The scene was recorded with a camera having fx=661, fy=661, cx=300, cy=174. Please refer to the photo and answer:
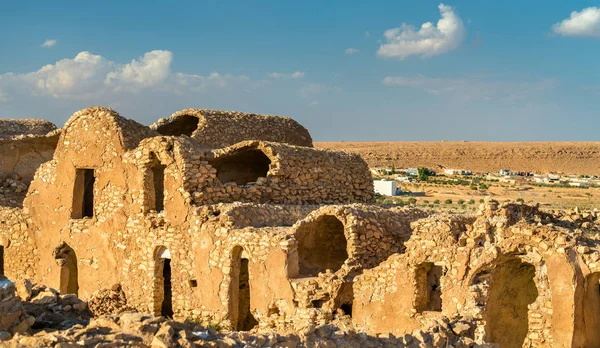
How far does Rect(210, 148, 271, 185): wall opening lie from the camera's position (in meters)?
18.1

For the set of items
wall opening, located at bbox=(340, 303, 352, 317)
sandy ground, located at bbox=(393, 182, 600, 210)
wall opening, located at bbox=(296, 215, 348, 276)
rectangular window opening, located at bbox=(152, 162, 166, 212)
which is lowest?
wall opening, located at bbox=(340, 303, 352, 317)

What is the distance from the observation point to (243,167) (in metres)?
18.6

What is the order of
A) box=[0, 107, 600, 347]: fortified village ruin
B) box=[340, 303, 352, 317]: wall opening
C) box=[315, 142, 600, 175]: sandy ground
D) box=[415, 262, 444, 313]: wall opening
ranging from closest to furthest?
box=[0, 107, 600, 347]: fortified village ruin, box=[415, 262, 444, 313]: wall opening, box=[340, 303, 352, 317]: wall opening, box=[315, 142, 600, 175]: sandy ground

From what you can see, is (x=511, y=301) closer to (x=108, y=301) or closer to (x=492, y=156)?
(x=108, y=301)

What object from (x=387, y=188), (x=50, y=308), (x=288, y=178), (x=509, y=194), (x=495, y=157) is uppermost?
(x=495, y=157)

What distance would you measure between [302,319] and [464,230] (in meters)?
3.26

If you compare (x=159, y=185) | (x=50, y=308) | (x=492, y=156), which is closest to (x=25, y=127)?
(x=159, y=185)

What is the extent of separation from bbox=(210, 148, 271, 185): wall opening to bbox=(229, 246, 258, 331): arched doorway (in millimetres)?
4488

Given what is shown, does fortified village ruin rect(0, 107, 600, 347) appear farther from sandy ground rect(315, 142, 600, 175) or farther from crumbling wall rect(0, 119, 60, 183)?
sandy ground rect(315, 142, 600, 175)

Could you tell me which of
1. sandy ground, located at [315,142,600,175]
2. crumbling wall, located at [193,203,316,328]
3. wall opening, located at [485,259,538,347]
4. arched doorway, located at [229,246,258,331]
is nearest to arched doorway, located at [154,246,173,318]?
crumbling wall, located at [193,203,316,328]

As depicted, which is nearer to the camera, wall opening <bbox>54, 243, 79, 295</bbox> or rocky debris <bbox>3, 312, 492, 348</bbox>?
rocky debris <bbox>3, 312, 492, 348</bbox>

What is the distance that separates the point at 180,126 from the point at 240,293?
27.9 feet

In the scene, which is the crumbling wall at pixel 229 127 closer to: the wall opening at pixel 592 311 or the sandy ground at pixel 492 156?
A: the wall opening at pixel 592 311

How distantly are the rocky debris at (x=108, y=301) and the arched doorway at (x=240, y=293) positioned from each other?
9.30ft
